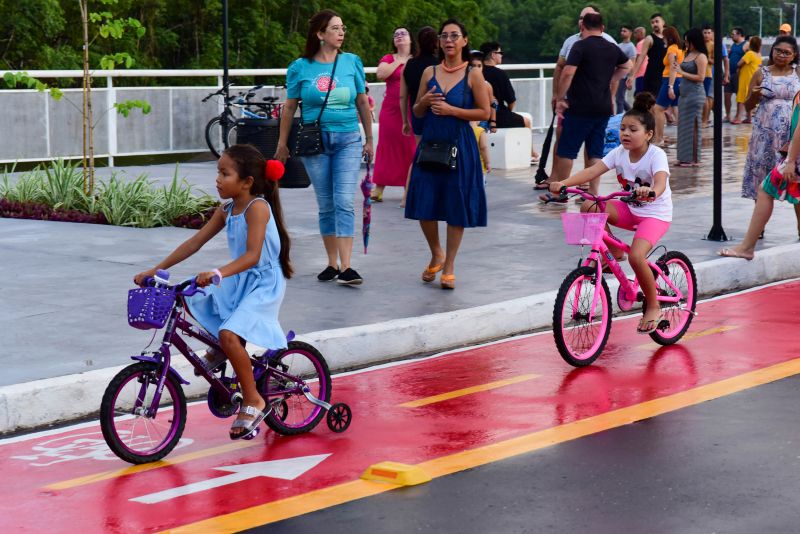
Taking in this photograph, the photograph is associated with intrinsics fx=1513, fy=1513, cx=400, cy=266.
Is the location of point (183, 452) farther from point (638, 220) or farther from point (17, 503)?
point (638, 220)

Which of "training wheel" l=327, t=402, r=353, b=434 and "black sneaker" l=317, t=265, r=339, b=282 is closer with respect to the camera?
"training wheel" l=327, t=402, r=353, b=434

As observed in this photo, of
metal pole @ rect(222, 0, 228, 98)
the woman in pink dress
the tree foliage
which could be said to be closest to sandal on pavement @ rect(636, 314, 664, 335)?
the woman in pink dress

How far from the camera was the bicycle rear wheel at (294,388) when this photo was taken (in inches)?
276

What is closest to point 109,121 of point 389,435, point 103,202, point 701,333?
point 103,202

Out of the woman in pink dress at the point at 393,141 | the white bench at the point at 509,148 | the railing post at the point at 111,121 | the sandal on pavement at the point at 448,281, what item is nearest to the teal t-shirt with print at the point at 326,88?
the sandal on pavement at the point at 448,281

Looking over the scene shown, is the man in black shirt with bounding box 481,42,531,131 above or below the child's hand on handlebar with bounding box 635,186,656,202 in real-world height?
above

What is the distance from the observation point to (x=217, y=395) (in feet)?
22.6

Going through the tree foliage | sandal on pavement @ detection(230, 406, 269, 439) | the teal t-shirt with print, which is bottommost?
sandal on pavement @ detection(230, 406, 269, 439)

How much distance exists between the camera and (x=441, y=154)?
10.6m

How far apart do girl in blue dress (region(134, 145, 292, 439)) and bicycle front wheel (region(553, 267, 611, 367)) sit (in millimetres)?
1946

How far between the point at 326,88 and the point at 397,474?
194 inches

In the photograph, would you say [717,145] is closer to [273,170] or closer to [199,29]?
[273,170]

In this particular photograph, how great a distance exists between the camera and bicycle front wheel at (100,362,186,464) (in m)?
6.40

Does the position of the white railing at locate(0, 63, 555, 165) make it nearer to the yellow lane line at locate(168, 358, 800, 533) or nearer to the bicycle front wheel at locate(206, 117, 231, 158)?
the bicycle front wheel at locate(206, 117, 231, 158)
